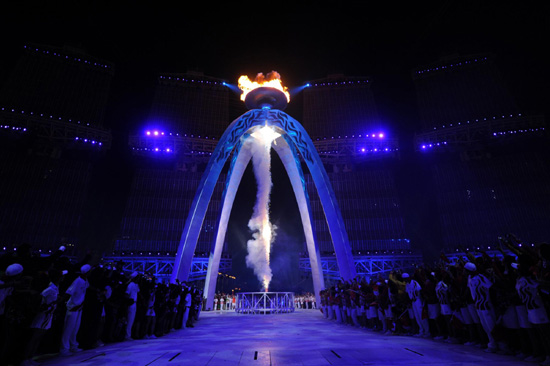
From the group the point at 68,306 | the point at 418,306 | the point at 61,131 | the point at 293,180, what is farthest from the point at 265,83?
the point at 61,131

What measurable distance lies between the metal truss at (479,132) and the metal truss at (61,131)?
48453mm

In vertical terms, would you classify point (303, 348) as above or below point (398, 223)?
below

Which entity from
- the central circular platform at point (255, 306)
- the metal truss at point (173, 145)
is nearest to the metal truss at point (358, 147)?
the metal truss at point (173, 145)

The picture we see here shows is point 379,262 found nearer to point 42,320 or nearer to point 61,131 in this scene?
point 42,320

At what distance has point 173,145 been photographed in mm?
45219

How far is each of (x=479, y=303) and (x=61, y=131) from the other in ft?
163

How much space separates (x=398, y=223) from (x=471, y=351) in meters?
41.4

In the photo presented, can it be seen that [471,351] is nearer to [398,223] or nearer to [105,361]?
[105,361]

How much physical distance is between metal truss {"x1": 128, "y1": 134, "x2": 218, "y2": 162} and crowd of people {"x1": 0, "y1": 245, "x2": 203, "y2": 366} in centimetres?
3651

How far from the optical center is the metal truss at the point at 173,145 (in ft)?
146

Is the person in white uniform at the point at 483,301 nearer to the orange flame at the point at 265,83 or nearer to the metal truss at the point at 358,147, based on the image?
the orange flame at the point at 265,83

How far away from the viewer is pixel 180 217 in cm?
4538

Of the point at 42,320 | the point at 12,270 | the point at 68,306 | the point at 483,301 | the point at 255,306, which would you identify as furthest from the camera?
the point at 255,306

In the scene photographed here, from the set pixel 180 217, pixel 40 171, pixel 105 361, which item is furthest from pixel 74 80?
pixel 105 361
